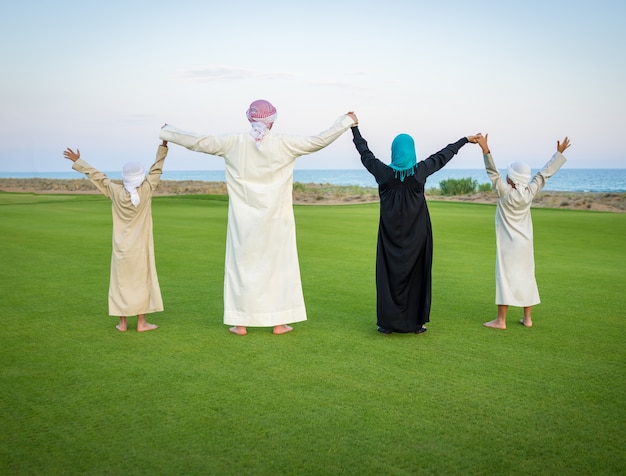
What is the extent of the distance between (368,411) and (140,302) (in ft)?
10.4

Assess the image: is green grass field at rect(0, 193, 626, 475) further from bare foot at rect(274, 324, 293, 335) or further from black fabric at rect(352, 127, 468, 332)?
black fabric at rect(352, 127, 468, 332)

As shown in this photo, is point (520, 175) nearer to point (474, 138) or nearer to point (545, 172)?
point (545, 172)

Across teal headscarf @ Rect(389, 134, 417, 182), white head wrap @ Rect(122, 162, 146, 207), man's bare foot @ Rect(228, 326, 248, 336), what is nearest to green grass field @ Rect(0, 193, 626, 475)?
man's bare foot @ Rect(228, 326, 248, 336)

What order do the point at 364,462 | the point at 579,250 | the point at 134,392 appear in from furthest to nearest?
the point at 579,250, the point at 134,392, the point at 364,462

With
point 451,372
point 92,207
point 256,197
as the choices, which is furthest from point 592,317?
point 92,207

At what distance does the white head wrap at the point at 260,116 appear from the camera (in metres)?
6.46

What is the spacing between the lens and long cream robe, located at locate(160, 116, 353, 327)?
6.55 metres

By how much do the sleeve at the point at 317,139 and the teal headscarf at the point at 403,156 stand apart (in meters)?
0.56

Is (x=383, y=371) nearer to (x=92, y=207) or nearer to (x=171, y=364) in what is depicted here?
(x=171, y=364)

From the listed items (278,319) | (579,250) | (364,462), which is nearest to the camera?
(364,462)

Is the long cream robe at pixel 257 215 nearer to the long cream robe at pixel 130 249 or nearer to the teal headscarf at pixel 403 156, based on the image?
the teal headscarf at pixel 403 156

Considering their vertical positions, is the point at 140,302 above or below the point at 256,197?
below

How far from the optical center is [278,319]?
655 cm

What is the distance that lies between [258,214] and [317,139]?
3.25 feet
